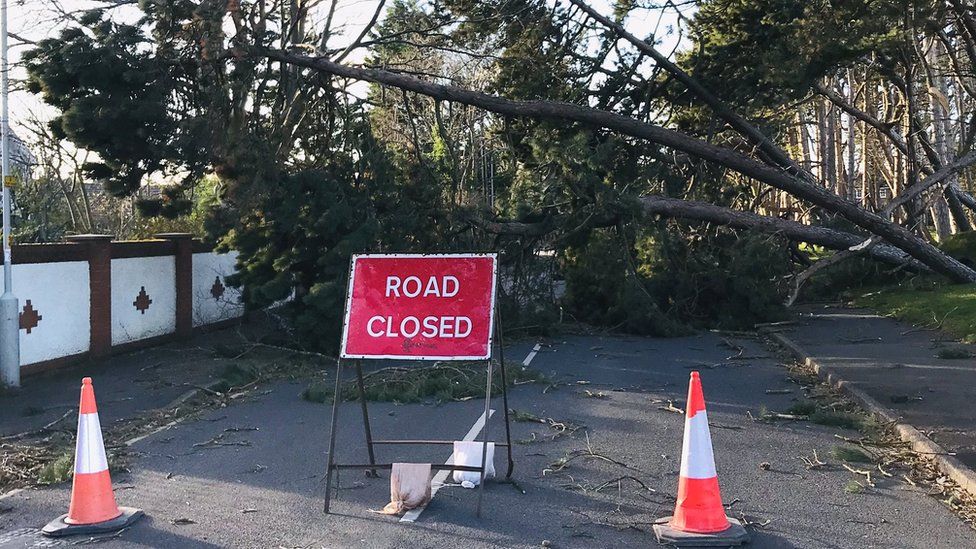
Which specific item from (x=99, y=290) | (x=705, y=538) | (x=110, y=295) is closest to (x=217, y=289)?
(x=110, y=295)

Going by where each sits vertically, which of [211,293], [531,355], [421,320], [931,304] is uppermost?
[421,320]

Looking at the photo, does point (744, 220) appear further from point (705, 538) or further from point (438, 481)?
point (705, 538)

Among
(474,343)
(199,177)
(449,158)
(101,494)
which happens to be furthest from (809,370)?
(101,494)

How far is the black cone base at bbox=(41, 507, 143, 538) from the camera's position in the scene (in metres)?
6.14

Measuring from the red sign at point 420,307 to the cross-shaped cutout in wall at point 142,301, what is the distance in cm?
974

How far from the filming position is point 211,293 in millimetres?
18672

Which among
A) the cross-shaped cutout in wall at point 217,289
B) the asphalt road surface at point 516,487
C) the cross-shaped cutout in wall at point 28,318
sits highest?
the cross-shaped cutout in wall at point 217,289

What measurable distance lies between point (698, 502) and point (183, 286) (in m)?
13.2

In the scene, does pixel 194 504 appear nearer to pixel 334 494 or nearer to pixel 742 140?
pixel 334 494

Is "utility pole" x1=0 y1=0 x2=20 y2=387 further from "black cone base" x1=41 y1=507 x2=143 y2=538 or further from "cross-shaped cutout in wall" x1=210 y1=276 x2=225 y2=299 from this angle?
"cross-shaped cutout in wall" x1=210 y1=276 x2=225 y2=299

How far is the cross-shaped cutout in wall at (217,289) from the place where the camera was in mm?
18731

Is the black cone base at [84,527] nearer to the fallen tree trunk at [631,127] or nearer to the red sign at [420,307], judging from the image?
the red sign at [420,307]

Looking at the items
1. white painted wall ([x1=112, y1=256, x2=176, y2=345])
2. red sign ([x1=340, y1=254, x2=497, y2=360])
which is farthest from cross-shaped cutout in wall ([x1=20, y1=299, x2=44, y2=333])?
red sign ([x1=340, y1=254, x2=497, y2=360])

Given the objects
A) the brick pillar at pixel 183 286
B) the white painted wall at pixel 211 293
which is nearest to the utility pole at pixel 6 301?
the brick pillar at pixel 183 286
